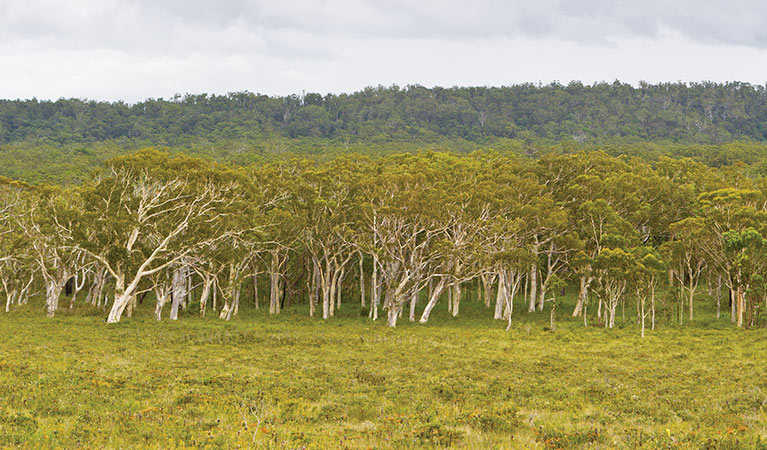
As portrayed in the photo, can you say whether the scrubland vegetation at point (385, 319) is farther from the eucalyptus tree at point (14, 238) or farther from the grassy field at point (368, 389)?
the eucalyptus tree at point (14, 238)

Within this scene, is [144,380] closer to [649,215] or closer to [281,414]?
[281,414]

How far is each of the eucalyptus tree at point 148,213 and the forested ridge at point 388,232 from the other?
13 cm

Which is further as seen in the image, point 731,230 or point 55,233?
point 55,233

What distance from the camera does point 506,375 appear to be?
24766 millimetres

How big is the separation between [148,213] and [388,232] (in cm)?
1922

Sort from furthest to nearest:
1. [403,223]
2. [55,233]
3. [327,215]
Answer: [327,215], [403,223], [55,233]

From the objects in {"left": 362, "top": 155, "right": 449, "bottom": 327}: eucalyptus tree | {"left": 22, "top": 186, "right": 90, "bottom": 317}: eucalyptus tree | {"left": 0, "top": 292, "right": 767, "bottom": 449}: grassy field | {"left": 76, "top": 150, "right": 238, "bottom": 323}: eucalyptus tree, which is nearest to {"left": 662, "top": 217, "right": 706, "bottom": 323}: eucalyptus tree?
{"left": 0, "top": 292, "right": 767, "bottom": 449}: grassy field

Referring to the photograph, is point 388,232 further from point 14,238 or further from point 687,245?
point 14,238

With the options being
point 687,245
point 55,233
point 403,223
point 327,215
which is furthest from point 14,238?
point 687,245

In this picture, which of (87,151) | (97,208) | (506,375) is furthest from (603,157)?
(87,151)

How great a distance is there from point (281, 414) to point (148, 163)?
30.2m

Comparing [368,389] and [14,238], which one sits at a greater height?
[14,238]

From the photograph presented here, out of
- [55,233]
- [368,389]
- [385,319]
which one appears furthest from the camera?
[385,319]

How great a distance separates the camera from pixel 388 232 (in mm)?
45031
